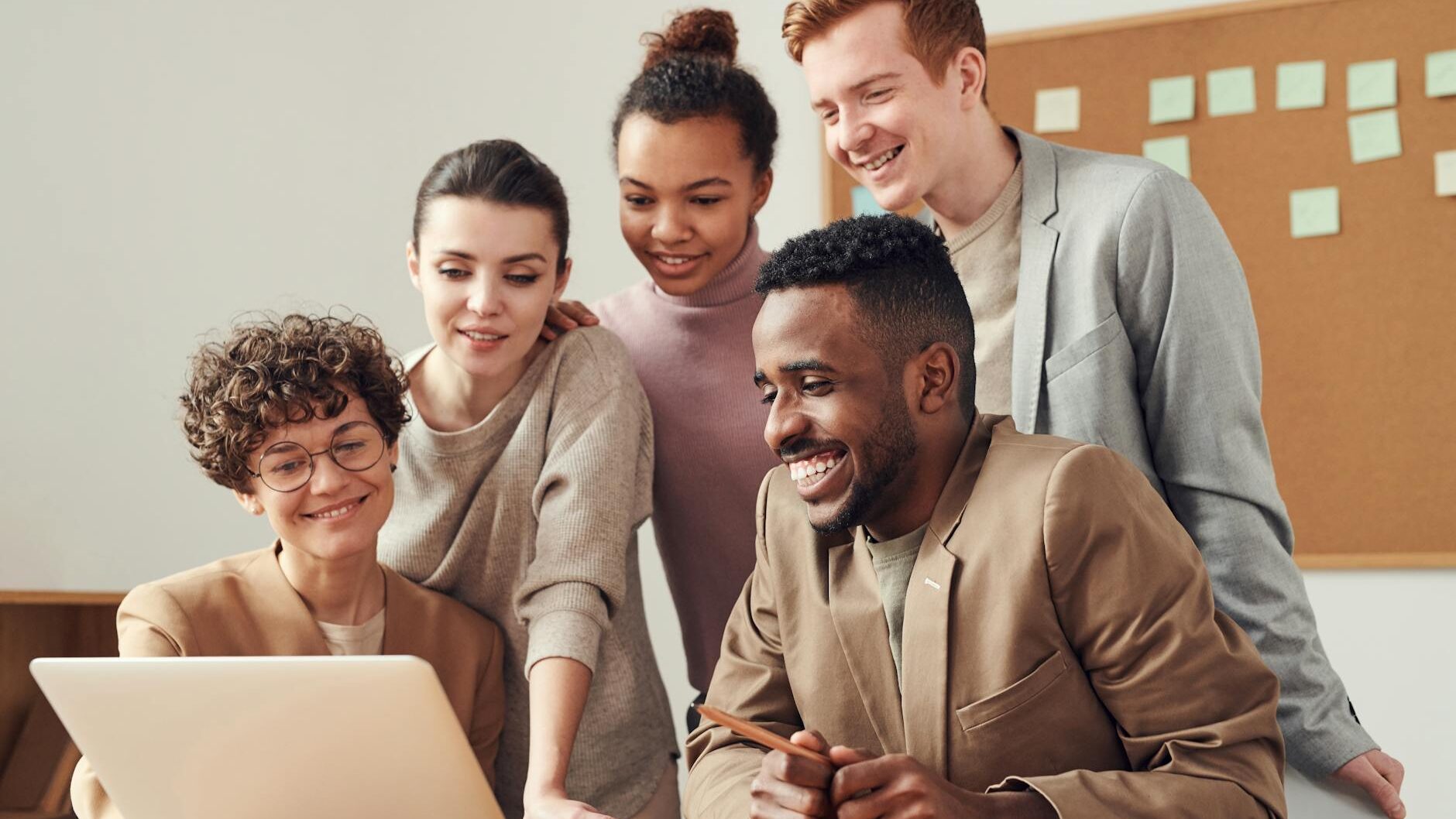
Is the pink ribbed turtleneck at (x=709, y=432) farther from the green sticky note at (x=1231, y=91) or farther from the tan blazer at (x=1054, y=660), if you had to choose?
the green sticky note at (x=1231, y=91)

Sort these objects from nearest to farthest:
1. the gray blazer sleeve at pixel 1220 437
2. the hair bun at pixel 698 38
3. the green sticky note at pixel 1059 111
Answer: the gray blazer sleeve at pixel 1220 437, the hair bun at pixel 698 38, the green sticky note at pixel 1059 111

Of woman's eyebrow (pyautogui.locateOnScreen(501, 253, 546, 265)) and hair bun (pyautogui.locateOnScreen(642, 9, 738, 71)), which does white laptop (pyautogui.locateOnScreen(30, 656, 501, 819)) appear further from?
hair bun (pyautogui.locateOnScreen(642, 9, 738, 71))

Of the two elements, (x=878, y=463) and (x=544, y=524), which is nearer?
(x=878, y=463)

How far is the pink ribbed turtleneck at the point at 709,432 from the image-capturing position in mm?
2158

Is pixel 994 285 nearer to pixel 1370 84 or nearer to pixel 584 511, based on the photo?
pixel 584 511

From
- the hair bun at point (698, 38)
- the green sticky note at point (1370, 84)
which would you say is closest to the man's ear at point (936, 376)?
the hair bun at point (698, 38)

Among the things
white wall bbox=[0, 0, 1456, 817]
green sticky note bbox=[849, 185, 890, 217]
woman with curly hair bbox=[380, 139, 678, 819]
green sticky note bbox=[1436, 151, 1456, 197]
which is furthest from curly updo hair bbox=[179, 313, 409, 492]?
green sticky note bbox=[1436, 151, 1456, 197]

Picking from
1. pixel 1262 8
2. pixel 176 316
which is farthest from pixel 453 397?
pixel 1262 8

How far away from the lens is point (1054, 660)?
1284 mm

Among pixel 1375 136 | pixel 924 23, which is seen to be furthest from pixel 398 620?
pixel 1375 136

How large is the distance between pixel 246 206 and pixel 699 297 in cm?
170

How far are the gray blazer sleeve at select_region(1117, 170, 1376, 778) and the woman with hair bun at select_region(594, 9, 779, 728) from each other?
0.68 meters

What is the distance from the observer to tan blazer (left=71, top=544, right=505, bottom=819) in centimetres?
169

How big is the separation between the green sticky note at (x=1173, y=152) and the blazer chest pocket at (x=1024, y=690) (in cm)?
217
